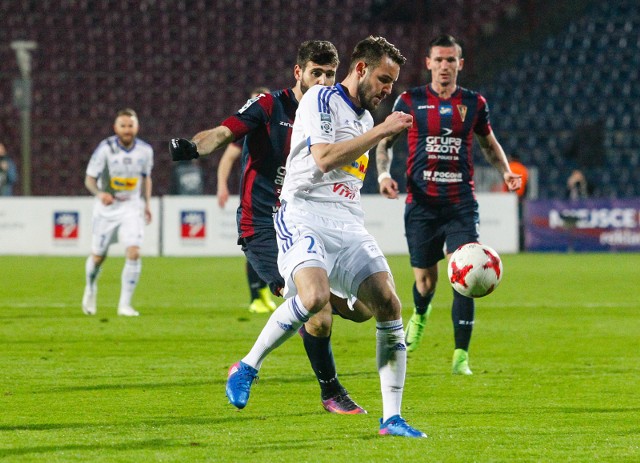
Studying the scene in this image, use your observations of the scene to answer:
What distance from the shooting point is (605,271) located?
17781mm

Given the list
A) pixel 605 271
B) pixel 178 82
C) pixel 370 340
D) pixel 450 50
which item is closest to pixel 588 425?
pixel 450 50

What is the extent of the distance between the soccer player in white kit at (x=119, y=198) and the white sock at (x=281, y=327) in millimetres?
6290

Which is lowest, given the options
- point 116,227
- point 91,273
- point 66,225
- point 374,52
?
point 66,225

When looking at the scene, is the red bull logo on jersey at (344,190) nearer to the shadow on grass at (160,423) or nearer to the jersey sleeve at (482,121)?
the shadow on grass at (160,423)

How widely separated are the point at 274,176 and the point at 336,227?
1272 millimetres

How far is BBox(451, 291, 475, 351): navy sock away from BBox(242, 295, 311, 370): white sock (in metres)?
2.48

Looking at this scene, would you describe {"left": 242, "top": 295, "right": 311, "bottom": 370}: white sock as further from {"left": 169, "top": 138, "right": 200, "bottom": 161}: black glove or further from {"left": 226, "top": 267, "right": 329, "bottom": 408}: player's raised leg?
{"left": 169, "top": 138, "right": 200, "bottom": 161}: black glove

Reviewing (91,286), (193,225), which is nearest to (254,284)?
(91,286)

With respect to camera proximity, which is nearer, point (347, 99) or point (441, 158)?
point (347, 99)

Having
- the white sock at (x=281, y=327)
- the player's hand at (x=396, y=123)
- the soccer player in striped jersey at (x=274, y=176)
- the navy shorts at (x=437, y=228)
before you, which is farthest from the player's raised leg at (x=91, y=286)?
the player's hand at (x=396, y=123)

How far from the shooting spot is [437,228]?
8297mm

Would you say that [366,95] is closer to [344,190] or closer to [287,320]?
[344,190]

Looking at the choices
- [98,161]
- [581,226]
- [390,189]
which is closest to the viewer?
[390,189]

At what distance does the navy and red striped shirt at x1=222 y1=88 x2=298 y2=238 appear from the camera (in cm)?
668
